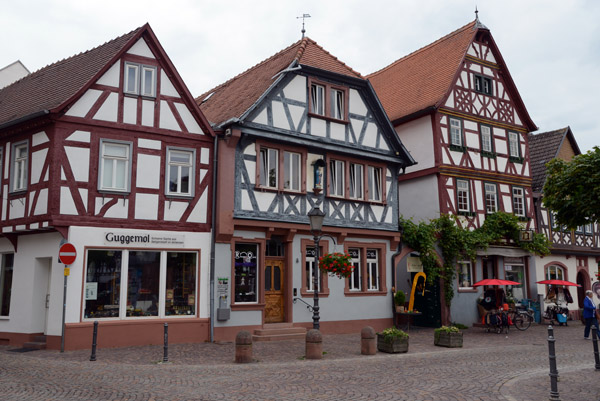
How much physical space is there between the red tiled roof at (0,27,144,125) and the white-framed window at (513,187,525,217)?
62.5ft

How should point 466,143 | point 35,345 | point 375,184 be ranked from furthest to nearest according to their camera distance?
1. point 466,143
2. point 375,184
3. point 35,345

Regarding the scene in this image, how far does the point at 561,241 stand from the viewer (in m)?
31.2

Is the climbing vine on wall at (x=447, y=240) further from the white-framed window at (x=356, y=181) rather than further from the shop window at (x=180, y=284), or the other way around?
the shop window at (x=180, y=284)

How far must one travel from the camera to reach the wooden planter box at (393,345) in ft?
50.3

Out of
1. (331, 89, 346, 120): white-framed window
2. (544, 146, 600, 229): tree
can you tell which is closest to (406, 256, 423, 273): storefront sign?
(331, 89, 346, 120): white-framed window

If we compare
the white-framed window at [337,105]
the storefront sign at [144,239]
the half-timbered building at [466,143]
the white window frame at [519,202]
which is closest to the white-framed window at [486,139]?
the half-timbered building at [466,143]

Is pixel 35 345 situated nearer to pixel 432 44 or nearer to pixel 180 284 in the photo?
pixel 180 284

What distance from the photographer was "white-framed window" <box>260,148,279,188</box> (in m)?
20.1

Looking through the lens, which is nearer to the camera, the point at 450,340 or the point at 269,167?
the point at 450,340

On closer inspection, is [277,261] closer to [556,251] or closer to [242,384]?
[242,384]

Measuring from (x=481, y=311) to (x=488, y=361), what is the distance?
467 inches

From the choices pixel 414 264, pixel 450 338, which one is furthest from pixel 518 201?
pixel 450 338

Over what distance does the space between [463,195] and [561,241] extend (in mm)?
8820

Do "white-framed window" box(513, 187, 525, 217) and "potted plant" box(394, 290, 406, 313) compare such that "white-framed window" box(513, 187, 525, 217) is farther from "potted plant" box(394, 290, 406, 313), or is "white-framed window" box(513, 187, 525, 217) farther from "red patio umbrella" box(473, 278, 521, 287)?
"potted plant" box(394, 290, 406, 313)
